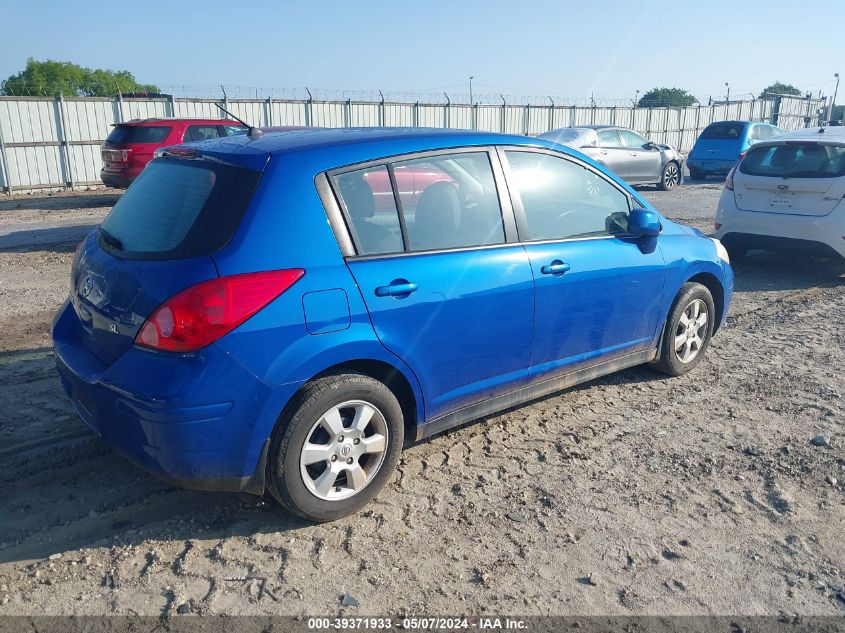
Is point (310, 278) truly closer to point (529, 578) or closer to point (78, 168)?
point (529, 578)

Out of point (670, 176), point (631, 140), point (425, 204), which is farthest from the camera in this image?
point (670, 176)

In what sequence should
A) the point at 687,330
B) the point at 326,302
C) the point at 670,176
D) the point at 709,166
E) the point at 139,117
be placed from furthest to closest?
the point at 709,166 < the point at 139,117 < the point at 670,176 < the point at 687,330 < the point at 326,302

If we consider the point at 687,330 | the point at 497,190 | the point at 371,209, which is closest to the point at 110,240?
the point at 371,209

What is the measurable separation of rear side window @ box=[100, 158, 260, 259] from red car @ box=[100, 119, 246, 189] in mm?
10781

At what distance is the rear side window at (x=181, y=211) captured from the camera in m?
3.21

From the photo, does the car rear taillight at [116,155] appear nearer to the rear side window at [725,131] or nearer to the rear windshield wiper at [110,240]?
the rear windshield wiper at [110,240]

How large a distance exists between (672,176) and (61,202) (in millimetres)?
15089

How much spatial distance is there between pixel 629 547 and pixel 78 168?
18.9m

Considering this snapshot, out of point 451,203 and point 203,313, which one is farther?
point 451,203

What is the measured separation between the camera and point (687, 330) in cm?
538

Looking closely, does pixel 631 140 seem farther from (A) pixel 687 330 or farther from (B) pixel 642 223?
(B) pixel 642 223

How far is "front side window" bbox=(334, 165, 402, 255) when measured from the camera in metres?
3.48

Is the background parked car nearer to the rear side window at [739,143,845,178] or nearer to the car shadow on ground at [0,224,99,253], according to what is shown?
the rear side window at [739,143,845,178]

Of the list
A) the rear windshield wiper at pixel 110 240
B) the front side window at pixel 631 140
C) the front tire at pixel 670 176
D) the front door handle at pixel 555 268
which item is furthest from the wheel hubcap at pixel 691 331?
the front tire at pixel 670 176
